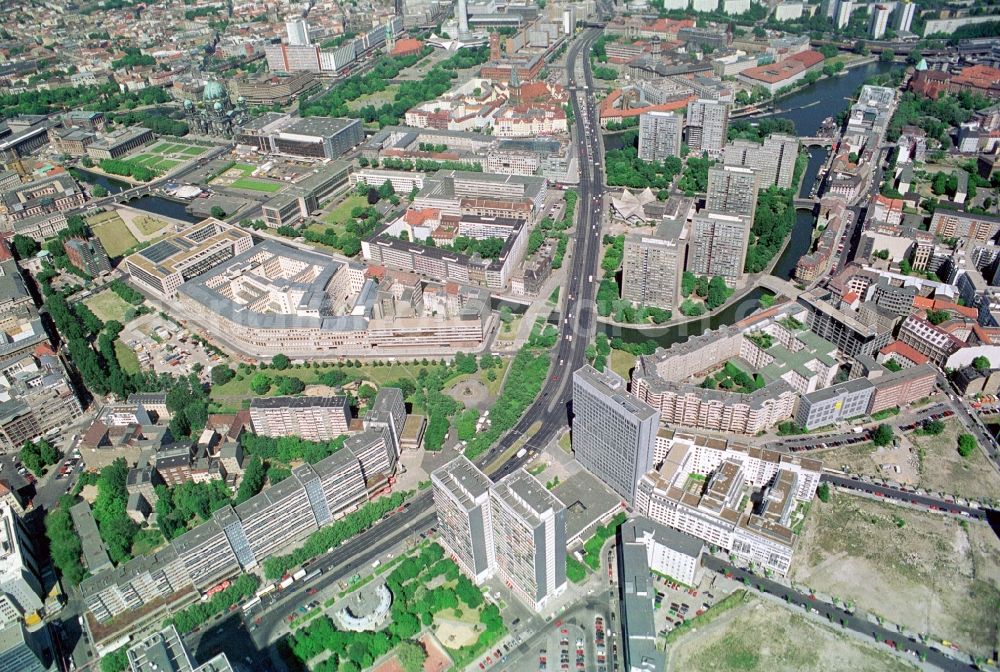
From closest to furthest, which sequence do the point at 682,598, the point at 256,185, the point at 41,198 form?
1. the point at 682,598
2. the point at 41,198
3. the point at 256,185

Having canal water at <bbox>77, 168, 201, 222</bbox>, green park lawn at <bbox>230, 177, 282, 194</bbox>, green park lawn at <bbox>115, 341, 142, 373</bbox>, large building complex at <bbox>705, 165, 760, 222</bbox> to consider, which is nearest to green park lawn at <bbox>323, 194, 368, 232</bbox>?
green park lawn at <bbox>230, 177, 282, 194</bbox>

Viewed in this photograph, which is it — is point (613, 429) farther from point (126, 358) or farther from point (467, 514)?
point (126, 358)

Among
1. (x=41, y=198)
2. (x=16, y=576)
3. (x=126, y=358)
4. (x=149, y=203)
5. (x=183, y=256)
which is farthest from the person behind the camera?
(x=149, y=203)

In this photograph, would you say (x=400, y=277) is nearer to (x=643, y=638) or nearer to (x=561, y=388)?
(x=561, y=388)

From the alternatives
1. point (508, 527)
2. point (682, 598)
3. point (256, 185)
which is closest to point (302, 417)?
point (508, 527)

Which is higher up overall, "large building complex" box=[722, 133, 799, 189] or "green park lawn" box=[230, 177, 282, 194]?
"large building complex" box=[722, 133, 799, 189]

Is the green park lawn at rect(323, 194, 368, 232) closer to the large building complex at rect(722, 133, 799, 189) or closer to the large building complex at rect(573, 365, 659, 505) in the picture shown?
the large building complex at rect(722, 133, 799, 189)
